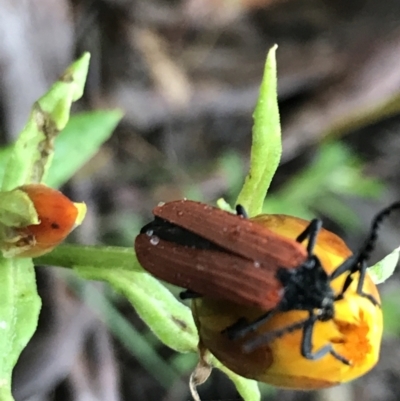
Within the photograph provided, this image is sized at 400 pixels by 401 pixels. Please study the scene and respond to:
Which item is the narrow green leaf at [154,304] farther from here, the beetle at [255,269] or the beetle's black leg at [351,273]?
the beetle's black leg at [351,273]

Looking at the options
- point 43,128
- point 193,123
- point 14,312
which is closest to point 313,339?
point 14,312

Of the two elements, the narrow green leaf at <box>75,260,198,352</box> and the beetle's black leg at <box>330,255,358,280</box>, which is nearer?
the beetle's black leg at <box>330,255,358,280</box>

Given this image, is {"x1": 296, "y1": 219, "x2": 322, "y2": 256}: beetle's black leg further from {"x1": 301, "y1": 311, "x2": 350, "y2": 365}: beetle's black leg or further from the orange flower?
{"x1": 301, "y1": 311, "x2": 350, "y2": 365}: beetle's black leg

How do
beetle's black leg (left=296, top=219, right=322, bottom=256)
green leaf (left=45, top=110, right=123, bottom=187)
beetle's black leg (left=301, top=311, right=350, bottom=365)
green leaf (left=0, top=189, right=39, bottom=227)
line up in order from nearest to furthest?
1. beetle's black leg (left=301, top=311, right=350, bottom=365)
2. beetle's black leg (left=296, top=219, right=322, bottom=256)
3. green leaf (left=0, top=189, right=39, bottom=227)
4. green leaf (left=45, top=110, right=123, bottom=187)

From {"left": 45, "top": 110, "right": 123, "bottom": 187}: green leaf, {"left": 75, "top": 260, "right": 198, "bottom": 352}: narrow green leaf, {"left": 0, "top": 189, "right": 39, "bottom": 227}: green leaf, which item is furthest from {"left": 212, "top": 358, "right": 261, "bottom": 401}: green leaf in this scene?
{"left": 45, "top": 110, "right": 123, "bottom": 187}: green leaf

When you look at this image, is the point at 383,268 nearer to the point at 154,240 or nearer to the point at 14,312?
the point at 154,240

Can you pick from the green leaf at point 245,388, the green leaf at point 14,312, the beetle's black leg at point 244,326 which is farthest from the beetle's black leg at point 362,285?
the green leaf at point 14,312
